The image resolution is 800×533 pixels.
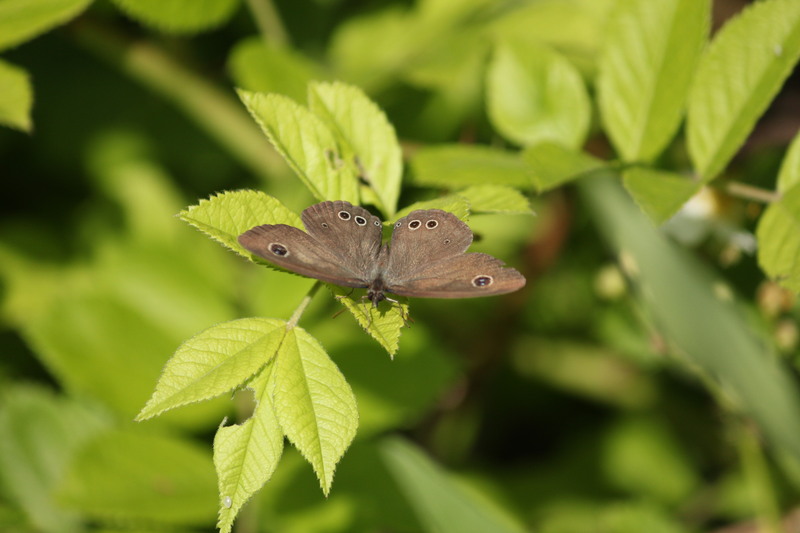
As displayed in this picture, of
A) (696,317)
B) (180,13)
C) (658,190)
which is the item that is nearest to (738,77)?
(658,190)

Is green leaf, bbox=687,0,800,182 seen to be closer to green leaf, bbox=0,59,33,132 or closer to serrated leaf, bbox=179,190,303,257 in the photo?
serrated leaf, bbox=179,190,303,257

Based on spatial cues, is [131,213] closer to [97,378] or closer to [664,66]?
[97,378]

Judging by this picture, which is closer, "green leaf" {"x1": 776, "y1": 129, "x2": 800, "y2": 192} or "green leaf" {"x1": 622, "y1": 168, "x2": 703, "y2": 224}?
"green leaf" {"x1": 622, "y1": 168, "x2": 703, "y2": 224}

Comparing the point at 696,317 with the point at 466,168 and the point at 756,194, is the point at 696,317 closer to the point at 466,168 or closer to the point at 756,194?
the point at 756,194

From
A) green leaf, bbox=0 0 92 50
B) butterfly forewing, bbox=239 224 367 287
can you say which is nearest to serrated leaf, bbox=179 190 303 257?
butterfly forewing, bbox=239 224 367 287

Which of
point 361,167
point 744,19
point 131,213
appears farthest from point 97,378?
point 744,19

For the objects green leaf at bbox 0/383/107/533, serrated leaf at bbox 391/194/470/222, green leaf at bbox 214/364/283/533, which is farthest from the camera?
green leaf at bbox 0/383/107/533

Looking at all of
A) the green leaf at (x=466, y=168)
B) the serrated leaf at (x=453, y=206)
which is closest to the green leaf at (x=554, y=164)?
the green leaf at (x=466, y=168)

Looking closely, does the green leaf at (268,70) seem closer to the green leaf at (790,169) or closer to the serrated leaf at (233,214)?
the serrated leaf at (233,214)
